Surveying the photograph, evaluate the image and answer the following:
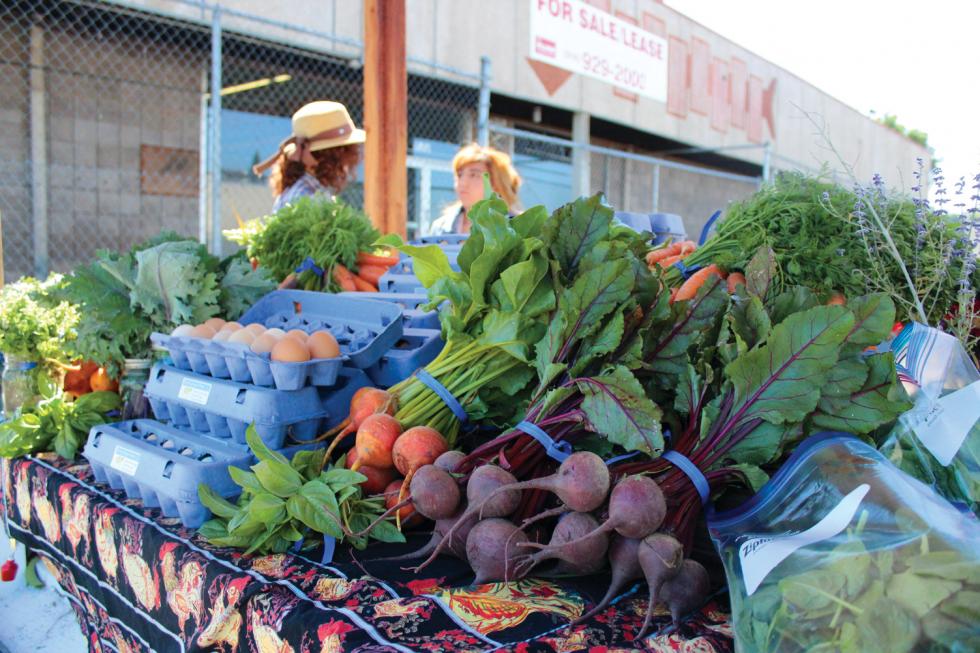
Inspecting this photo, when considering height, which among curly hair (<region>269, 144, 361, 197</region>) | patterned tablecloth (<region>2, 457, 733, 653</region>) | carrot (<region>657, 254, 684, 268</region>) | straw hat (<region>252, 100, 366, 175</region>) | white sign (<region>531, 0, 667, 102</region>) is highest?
white sign (<region>531, 0, 667, 102</region>)

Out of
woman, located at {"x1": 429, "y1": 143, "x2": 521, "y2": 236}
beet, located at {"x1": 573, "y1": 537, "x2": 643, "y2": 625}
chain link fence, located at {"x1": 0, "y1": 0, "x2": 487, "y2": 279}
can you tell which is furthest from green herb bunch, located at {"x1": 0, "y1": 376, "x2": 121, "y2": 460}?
chain link fence, located at {"x1": 0, "y1": 0, "x2": 487, "y2": 279}

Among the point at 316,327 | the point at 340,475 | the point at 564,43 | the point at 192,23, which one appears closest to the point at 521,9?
the point at 564,43

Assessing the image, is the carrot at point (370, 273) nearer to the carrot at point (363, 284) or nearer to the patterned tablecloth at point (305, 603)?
the carrot at point (363, 284)

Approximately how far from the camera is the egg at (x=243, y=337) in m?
1.82

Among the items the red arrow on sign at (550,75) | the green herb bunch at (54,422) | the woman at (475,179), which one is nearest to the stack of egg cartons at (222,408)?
the green herb bunch at (54,422)

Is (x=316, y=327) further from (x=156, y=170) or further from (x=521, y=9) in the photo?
(x=521, y=9)

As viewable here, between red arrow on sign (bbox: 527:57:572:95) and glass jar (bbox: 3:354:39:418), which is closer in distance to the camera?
glass jar (bbox: 3:354:39:418)

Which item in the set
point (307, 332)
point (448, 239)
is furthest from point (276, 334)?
point (448, 239)

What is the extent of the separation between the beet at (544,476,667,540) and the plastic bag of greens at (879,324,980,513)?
0.47 metres

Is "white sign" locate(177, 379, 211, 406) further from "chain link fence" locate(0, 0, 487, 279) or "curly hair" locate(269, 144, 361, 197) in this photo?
"chain link fence" locate(0, 0, 487, 279)

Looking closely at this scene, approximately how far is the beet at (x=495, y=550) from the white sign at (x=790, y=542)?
16.2 inches

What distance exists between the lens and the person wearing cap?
4184 mm

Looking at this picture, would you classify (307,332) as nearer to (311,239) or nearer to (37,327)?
(311,239)

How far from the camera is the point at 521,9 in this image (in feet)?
33.0
